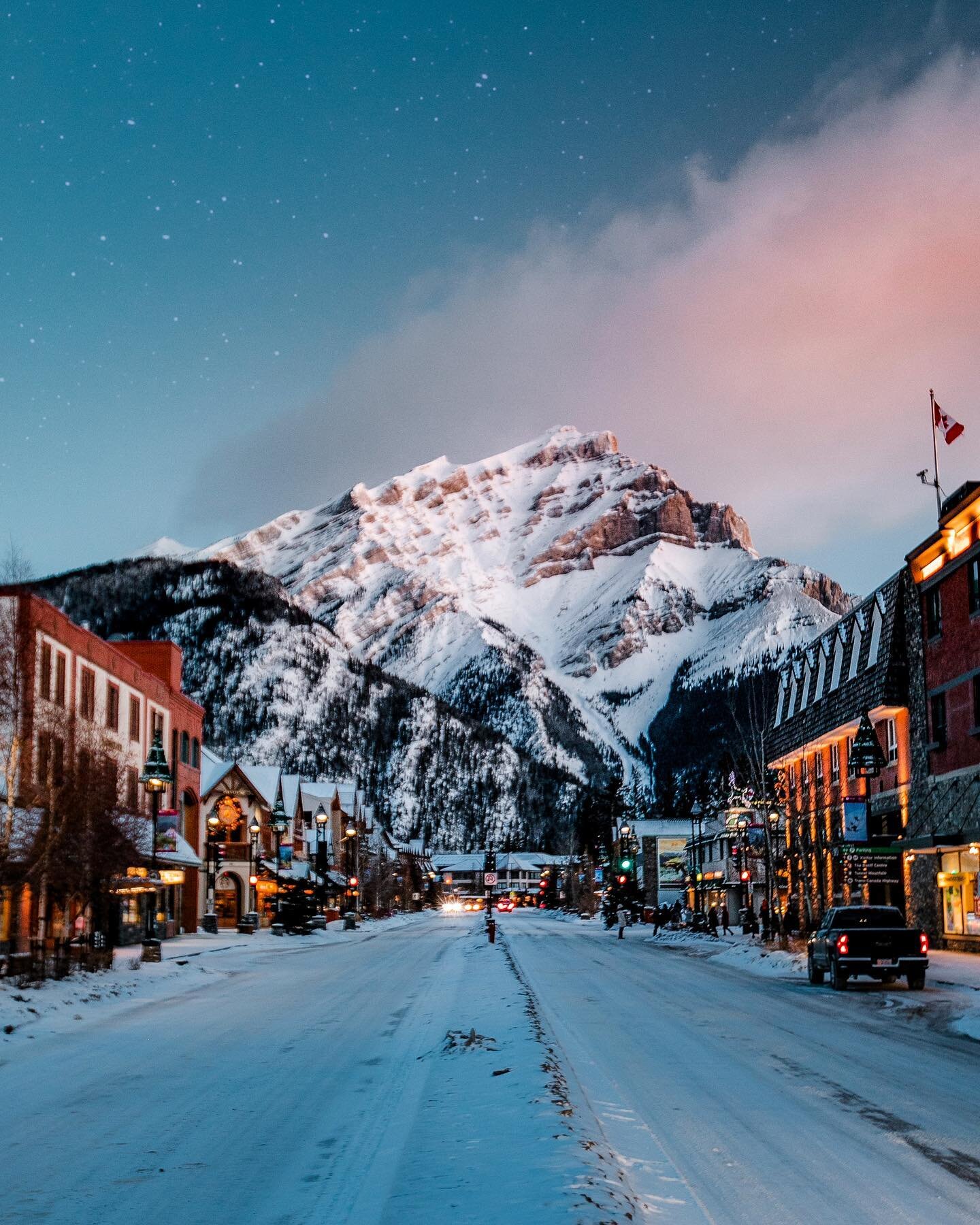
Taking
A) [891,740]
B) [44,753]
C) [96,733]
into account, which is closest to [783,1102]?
[44,753]

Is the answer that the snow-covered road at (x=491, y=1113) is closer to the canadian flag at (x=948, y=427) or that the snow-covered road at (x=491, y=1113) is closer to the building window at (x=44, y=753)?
the building window at (x=44, y=753)

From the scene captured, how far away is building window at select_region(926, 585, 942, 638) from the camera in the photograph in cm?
4284

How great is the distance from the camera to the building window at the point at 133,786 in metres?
46.1

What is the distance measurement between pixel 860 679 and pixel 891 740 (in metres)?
3.19

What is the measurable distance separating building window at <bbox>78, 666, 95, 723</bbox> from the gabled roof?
27445mm

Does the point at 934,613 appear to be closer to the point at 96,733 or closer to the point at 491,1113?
the point at 96,733

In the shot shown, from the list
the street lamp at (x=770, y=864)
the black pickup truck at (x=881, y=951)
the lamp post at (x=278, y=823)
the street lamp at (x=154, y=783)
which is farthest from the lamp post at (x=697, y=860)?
the black pickup truck at (x=881, y=951)

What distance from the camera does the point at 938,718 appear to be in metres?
42.9

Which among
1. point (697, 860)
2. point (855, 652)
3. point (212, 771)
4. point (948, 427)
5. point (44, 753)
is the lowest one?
point (697, 860)

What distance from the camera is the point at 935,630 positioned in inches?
1698

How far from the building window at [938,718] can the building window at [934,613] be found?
2096 mm

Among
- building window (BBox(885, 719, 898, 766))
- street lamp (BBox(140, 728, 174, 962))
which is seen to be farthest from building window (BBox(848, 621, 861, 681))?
street lamp (BBox(140, 728, 174, 962))

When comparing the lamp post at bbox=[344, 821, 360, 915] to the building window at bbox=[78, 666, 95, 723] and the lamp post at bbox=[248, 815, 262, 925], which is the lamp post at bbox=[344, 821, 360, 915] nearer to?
the lamp post at bbox=[248, 815, 262, 925]

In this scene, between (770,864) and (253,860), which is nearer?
(770,864)
